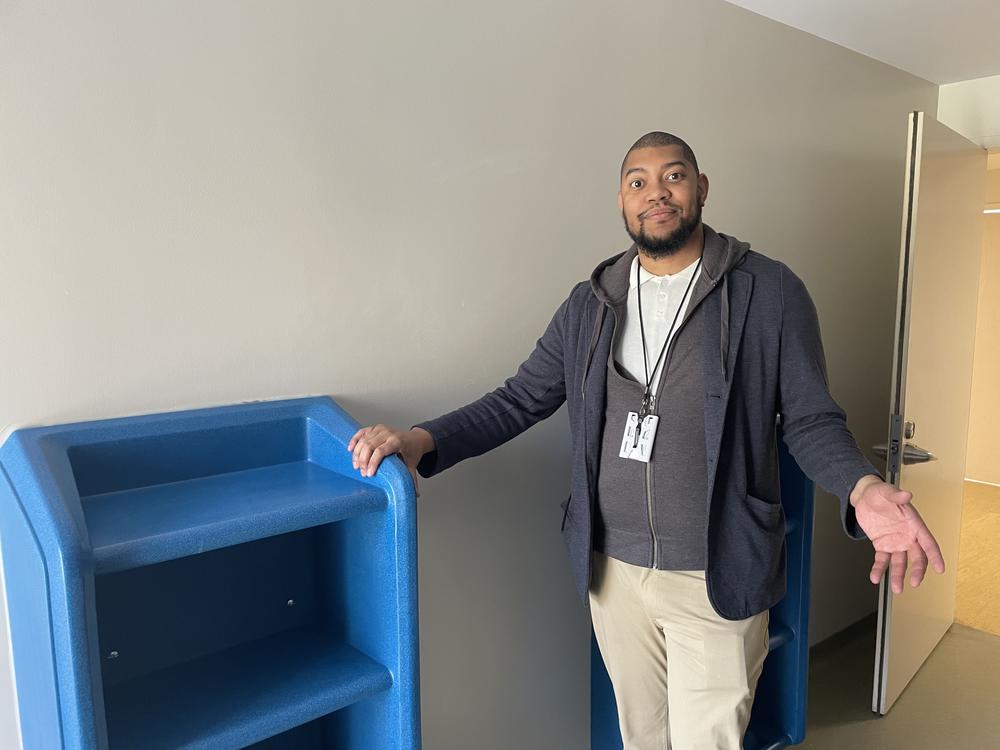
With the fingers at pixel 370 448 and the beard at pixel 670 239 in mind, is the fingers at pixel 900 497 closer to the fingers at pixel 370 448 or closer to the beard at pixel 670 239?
the beard at pixel 670 239

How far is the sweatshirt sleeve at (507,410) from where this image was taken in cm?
168

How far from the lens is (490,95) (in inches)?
74.4

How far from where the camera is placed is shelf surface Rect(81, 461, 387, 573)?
1097 millimetres

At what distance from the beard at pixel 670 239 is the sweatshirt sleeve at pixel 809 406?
0.72ft

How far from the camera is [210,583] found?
57.3 inches

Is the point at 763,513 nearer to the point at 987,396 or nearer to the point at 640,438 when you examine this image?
the point at 640,438

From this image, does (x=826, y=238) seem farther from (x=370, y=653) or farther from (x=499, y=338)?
(x=370, y=653)

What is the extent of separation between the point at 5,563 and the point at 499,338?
1121 millimetres

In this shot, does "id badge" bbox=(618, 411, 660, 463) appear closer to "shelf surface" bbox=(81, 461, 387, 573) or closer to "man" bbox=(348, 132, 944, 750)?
"man" bbox=(348, 132, 944, 750)

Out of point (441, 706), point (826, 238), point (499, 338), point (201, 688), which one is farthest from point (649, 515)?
point (826, 238)

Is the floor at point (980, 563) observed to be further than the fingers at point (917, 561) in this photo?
Yes

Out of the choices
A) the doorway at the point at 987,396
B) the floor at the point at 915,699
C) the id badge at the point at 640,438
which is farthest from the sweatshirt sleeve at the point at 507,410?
the doorway at the point at 987,396

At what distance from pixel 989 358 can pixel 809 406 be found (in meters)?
5.15

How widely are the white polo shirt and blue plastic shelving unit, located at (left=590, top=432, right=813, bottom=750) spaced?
73 cm
